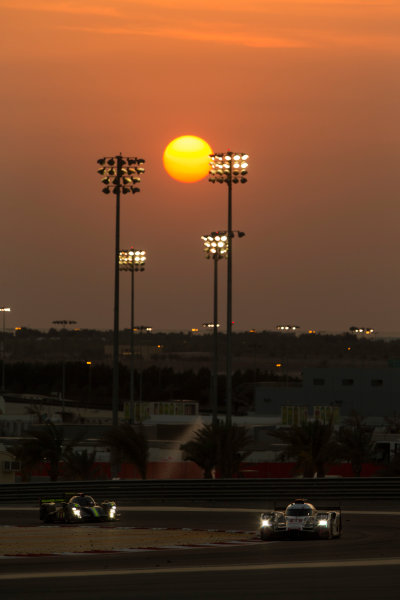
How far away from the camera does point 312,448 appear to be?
51.0 meters

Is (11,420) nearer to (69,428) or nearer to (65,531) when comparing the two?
(69,428)

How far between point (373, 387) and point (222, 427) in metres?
67.5

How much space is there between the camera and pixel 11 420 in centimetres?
10481

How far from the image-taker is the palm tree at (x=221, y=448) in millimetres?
49875

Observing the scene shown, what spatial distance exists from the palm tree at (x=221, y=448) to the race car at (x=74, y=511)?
48.7 feet

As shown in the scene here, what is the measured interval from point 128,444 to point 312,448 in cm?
903

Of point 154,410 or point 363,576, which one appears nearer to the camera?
point 363,576

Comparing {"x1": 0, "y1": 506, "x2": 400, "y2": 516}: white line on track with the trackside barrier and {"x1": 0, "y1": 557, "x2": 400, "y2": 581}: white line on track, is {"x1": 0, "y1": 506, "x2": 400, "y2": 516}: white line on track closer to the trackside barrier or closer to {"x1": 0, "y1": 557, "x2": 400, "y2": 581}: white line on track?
the trackside barrier

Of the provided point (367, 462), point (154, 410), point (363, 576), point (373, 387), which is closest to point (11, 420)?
point (154, 410)

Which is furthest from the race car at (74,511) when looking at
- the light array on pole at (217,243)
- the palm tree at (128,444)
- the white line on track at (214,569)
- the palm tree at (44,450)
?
the light array on pole at (217,243)

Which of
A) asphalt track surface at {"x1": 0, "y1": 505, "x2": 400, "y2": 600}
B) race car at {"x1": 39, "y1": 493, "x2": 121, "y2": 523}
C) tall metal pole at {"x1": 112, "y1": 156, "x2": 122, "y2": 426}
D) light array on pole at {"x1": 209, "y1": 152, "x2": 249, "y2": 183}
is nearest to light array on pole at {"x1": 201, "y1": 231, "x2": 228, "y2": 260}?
light array on pole at {"x1": 209, "y1": 152, "x2": 249, "y2": 183}

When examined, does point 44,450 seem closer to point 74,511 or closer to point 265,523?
point 74,511

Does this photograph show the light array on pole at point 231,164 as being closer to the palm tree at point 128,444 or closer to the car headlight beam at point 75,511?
the palm tree at point 128,444

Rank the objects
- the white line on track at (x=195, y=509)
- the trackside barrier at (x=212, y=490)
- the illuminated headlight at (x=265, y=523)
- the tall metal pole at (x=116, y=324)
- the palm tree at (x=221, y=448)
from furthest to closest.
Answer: the palm tree at (x=221, y=448)
the tall metal pole at (x=116, y=324)
the trackside barrier at (x=212, y=490)
the white line on track at (x=195, y=509)
the illuminated headlight at (x=265, y=523)
